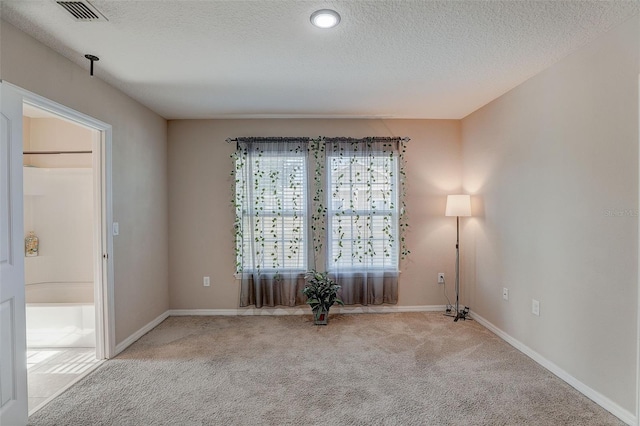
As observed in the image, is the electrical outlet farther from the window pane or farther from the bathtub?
the bathtub

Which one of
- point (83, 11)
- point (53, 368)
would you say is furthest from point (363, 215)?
point (53, 368)

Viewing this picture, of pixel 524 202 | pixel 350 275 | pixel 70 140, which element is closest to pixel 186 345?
pixel 350 275

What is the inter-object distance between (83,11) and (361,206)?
3.01 m

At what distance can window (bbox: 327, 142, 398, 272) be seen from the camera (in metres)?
3.86

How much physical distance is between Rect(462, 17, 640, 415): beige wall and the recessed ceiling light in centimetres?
178

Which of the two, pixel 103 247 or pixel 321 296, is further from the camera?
pixel 321 296

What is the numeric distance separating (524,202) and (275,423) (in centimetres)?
272

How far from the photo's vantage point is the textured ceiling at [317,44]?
1.78m

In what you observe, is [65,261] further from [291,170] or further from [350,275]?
[350,275]

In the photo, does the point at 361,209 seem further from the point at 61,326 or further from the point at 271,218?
the point at 61,326

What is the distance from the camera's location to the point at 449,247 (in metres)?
3.99

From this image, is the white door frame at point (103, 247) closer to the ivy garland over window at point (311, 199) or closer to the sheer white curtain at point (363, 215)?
the ivy garland over window at point (311, 199)

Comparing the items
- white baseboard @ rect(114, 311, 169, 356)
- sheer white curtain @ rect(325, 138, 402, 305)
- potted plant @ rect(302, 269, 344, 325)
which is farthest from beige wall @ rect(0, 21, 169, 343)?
sheer white curtain @ rect(325, 138, 402, 305)

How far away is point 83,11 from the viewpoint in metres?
1.77
